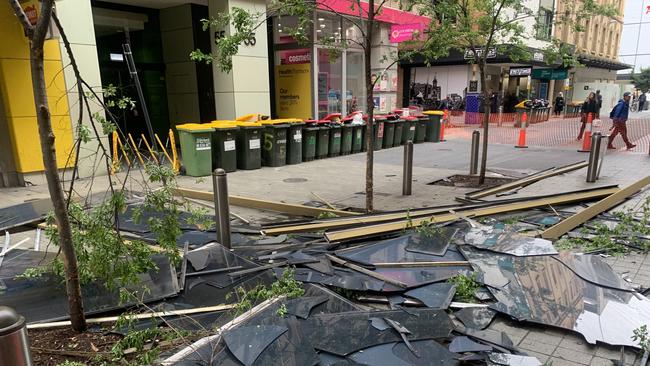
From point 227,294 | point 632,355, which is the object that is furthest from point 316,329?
point 632,355

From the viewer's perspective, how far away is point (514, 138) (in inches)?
746

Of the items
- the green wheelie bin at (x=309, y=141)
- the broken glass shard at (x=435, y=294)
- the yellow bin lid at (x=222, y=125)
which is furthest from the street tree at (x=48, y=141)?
the green wheelie bin at (x=309, y=141)

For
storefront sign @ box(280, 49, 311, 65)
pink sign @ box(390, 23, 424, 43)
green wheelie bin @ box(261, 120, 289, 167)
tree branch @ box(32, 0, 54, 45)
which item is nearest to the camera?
tree branch @ box(32, 0, 54, 45)

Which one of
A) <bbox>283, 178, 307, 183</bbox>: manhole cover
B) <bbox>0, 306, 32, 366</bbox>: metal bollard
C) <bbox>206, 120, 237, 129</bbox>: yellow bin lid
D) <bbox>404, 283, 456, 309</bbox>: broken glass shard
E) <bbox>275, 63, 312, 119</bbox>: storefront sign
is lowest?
<bbox>283, 178, 307, 183</bbox>: manhole cover

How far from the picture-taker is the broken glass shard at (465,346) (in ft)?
10.1

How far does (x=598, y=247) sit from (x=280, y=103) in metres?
13.9

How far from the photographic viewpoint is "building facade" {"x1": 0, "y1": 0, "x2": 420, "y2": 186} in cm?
923

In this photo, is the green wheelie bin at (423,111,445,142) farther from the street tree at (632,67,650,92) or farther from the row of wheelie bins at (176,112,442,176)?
the street tree at (632,67,650,92)

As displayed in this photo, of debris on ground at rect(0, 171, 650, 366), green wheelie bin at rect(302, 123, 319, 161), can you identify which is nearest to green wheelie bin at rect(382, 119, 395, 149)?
green wheelie bin at rect(302, 123, 319, 161)

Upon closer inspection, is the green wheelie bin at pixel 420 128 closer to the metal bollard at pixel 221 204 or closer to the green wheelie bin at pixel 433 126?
the green wheelie bin at pixel 433 126

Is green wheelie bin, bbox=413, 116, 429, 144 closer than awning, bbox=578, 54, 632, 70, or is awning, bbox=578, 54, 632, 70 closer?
green wheelie bin, bbox=413, 116, 429, 144

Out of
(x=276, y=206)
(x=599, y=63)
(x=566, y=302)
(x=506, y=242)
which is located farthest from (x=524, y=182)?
(x=599, y=63)

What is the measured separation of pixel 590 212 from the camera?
249 inches

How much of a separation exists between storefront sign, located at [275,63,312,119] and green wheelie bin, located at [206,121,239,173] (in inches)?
244
